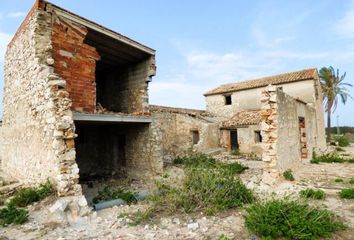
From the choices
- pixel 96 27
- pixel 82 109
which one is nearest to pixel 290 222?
pixel 82 109

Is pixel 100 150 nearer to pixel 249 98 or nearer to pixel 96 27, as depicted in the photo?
pixel 96 27

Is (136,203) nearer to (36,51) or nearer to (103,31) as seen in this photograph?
(36,51)

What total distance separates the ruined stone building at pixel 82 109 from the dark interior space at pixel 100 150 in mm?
46

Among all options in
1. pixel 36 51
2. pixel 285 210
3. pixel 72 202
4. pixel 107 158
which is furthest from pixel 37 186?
pixel 285 210

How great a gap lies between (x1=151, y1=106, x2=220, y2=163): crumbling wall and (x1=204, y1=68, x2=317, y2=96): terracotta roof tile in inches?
179

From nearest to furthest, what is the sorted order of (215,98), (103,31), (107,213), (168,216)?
1. (168,216)
2. (107,213)
3. (103,31)
4. (215,98)

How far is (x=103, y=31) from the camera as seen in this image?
8734 mm

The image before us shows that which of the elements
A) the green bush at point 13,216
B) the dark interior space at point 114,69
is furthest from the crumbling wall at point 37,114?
the dark interior space at point 114,69

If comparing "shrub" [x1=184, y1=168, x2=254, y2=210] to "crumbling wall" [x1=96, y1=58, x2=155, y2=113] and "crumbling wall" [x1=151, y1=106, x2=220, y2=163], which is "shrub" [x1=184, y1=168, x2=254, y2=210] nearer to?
"crumbling wall" [x1=96, y1=58, x2=155, y2=113]

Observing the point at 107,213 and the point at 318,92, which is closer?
the point at 107,213

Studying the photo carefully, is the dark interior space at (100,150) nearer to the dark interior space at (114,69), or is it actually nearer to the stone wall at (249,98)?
the dark interior space at (114,69)

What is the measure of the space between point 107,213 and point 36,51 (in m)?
4.86

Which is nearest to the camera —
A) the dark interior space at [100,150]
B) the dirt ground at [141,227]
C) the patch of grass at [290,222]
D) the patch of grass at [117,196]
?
the patch of grass at [290,222]

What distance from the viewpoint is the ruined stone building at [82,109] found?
21.0ft
